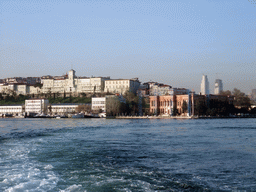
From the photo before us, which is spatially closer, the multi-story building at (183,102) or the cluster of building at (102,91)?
the multi-story building at (183,102)

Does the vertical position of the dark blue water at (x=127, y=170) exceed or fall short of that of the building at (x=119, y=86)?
it falls short

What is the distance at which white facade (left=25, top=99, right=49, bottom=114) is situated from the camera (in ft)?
315

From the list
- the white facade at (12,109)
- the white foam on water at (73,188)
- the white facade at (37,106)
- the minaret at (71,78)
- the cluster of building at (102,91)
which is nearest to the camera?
the white foam on water at (73,188)

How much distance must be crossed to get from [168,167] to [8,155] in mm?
5986

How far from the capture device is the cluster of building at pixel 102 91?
71.7 metres

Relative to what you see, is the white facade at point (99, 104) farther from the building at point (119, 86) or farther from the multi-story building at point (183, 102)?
the multi-story building at point (183, 102)

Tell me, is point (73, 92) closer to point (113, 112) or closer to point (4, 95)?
point (4, 95)

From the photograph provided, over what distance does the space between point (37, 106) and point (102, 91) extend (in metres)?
22.2

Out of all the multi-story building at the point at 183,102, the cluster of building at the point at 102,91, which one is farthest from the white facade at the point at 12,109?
the multi-story building at the point at 183,102

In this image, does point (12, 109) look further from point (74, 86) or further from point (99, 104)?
point (99, 104)

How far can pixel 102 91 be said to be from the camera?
107 meters

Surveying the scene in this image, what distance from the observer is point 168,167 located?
30.0 ft

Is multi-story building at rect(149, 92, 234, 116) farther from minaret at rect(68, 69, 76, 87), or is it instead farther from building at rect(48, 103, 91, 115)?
minaret at rect(68, 69, 76, 87)

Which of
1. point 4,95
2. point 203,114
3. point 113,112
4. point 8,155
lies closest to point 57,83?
point 4,95
